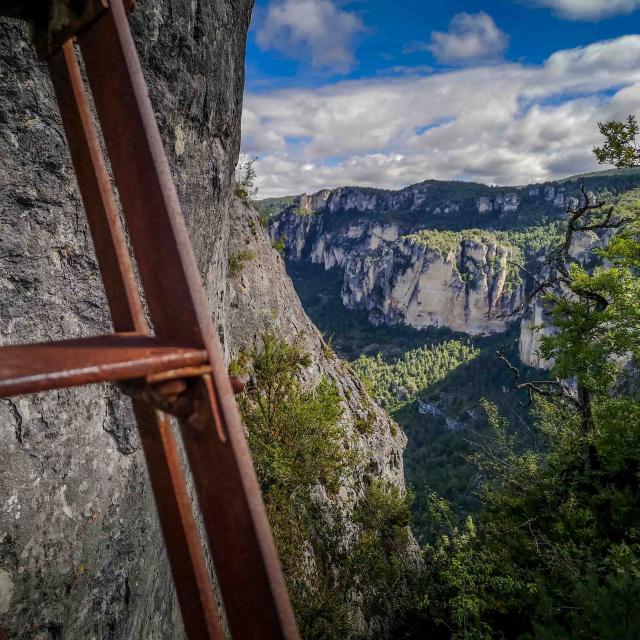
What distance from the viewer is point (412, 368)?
4441 inches

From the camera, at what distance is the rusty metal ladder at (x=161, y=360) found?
102cm

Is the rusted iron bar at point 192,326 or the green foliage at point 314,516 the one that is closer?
the rusted iron bar at point 192,326

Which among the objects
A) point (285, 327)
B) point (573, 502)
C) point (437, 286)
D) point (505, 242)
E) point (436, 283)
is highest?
point (505, 242)

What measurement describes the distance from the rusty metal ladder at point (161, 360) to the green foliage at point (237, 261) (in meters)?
12.1

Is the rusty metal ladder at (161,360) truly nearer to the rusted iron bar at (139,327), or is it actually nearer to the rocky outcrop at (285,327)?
the rusted iron bar at (139,327)

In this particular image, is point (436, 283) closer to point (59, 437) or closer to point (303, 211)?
point (303, 211)

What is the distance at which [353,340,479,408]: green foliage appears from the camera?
102 m

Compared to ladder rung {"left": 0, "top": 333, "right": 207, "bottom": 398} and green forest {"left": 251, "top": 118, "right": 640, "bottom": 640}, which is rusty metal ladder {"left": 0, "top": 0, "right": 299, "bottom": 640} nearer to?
ladder rung {"left": 0, "top": 333, "right": 207, "bottom": 398}

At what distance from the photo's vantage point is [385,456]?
1648 centimetres

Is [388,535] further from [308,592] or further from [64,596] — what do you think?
[64,596]

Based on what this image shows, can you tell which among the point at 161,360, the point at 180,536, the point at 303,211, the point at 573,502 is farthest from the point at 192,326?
the point at 303,211

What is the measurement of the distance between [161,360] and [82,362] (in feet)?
0.60

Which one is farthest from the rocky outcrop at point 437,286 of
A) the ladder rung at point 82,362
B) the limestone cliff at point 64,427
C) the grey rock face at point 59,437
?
the ladder rung at point 82,362

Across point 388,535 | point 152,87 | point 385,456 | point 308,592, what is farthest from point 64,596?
point 385,456
